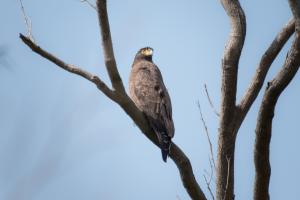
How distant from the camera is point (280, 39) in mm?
4273

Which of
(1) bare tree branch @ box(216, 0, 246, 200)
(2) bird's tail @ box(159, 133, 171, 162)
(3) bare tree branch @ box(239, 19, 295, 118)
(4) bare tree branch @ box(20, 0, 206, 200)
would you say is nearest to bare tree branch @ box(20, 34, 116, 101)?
(4) bare tree branch @ box(20, 0, 206, 200)

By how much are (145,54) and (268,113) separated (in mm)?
3568

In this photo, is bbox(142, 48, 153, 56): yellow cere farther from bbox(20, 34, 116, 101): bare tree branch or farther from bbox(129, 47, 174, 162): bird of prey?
bbox(20, 34, 116, 101): bare tree branch

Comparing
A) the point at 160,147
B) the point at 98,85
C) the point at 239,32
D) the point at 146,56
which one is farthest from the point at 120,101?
the point at 146,56

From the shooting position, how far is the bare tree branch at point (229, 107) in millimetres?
4238

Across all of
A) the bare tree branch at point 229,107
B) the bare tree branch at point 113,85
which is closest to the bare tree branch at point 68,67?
the bare tree branch at point 113,85

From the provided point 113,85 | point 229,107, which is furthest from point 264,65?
point 113,85

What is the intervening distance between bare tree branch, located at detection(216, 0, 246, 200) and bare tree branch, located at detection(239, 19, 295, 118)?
15cm

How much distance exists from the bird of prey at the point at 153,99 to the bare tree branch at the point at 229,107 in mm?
445

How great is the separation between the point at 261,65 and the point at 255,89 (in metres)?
0.20

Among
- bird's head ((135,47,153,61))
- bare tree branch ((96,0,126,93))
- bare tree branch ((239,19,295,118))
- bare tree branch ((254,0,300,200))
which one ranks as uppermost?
bird's head ((135,47,153,61))

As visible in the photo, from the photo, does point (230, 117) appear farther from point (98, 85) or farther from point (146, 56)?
point (146, 56)

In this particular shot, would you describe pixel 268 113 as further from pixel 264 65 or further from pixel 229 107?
pixel 264 65

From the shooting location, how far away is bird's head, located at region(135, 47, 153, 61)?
293 inches
